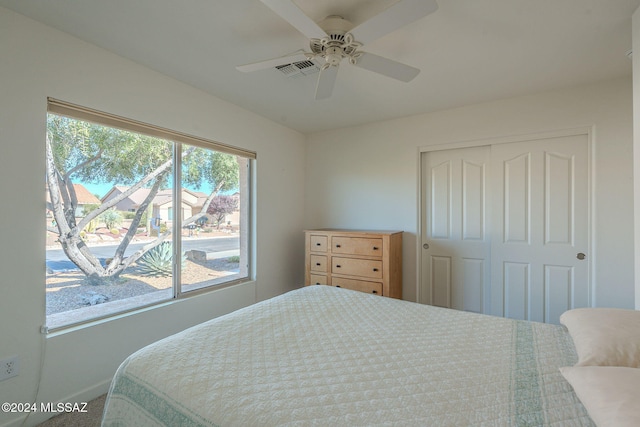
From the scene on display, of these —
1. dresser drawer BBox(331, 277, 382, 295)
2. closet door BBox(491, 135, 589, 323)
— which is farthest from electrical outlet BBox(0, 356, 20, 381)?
closet door BBox(491, 135, 589, 323)

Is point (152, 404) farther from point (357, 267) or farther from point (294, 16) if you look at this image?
point (357, 267)

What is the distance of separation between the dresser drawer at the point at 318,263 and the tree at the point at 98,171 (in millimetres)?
1415

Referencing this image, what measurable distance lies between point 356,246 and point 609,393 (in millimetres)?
2326

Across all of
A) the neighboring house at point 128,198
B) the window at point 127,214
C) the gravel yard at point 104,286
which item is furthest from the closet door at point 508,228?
the neighboring house at point 128,198

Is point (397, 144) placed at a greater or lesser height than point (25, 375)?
greater

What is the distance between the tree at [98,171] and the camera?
186cm

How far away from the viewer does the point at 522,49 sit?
195 cm

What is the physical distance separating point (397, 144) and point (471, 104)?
2.76 ft

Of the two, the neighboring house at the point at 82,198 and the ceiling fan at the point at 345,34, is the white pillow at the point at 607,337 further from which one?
the neighboring house at the point at 82,198

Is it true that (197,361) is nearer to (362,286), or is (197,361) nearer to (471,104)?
(362,286)

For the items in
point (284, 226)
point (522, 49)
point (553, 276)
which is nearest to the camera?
point (522, 49)

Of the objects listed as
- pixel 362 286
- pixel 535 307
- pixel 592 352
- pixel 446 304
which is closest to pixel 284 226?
pixel 362 286

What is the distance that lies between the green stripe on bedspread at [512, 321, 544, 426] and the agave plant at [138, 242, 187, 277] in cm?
251

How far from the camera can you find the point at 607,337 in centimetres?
102
